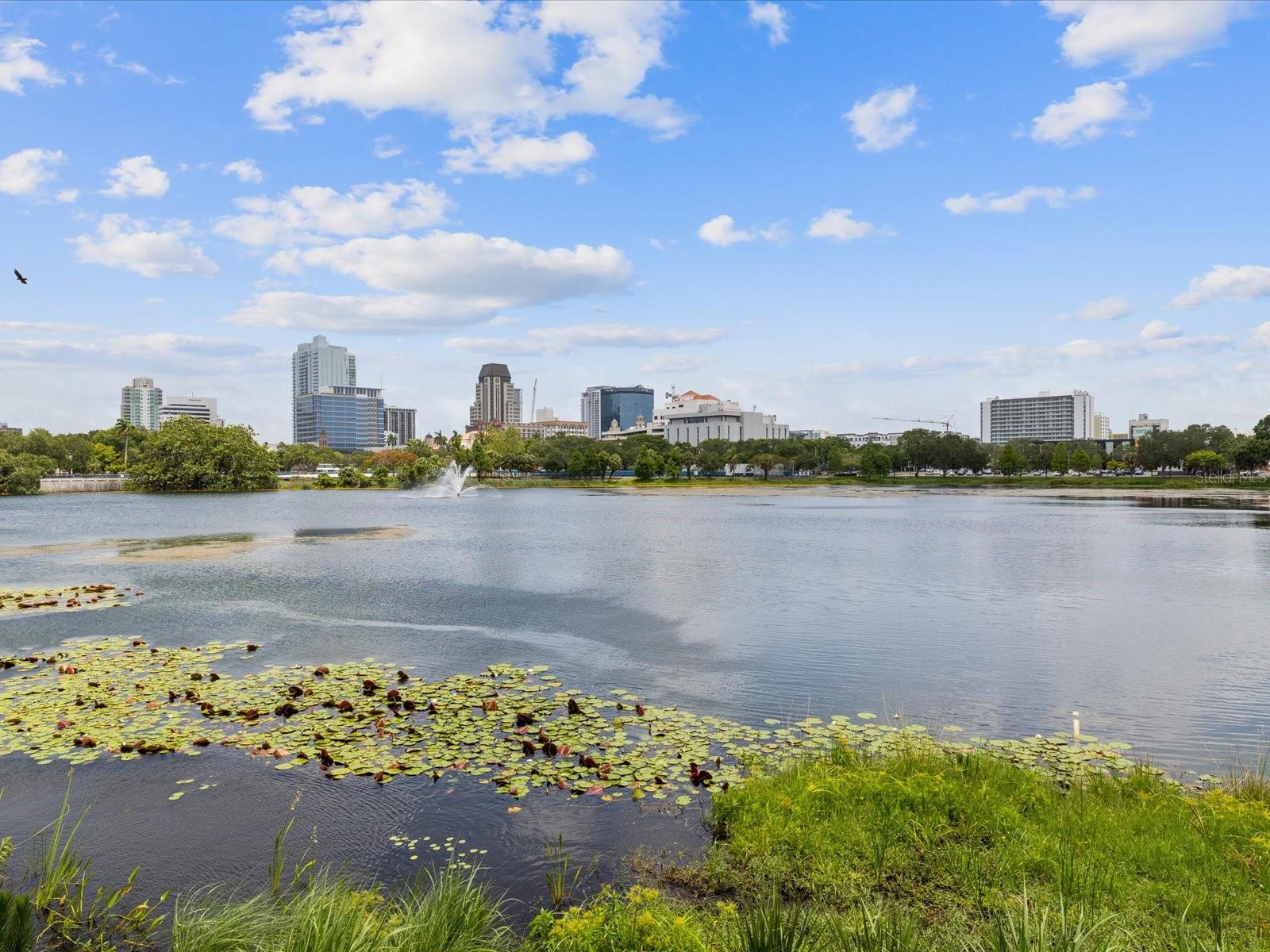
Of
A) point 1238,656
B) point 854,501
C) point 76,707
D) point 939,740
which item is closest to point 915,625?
point 1238,656

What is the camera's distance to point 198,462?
123 meters

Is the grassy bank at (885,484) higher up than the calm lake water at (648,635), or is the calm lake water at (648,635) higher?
the grassy bank at (885,484)

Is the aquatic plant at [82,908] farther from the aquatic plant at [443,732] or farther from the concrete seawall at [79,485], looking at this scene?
the concrete seawall at [79,485]

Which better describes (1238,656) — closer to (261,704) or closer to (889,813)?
(889,813)

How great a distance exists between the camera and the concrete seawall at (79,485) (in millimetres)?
125225

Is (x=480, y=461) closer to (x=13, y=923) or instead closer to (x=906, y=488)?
(x=906, y=488)

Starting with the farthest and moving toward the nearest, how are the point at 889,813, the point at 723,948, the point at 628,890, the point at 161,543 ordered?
the point at 161,543, the point at 889,813, the point at 628,890, the point at 723,948

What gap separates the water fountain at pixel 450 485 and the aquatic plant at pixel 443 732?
105018mm

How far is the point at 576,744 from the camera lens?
521 inches

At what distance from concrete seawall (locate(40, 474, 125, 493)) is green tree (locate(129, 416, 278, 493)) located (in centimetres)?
322

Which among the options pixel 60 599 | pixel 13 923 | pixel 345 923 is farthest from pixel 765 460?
pixel 13 923

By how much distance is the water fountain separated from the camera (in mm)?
125175

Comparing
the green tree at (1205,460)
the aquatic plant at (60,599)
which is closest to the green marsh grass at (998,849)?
the aquatic plant at (60,599)

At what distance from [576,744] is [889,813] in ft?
17.5
